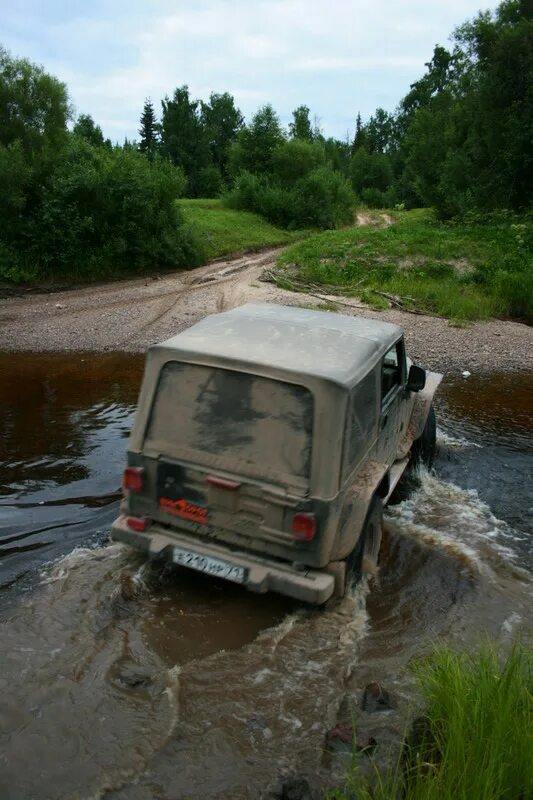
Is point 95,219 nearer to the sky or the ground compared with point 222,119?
nearer to the ground

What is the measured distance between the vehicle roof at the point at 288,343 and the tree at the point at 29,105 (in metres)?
15.6

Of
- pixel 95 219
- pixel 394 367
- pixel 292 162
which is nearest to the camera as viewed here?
pixel 394 367

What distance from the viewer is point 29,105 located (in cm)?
1839

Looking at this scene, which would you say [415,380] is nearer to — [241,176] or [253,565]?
[253,565]

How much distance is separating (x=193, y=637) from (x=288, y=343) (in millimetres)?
2265

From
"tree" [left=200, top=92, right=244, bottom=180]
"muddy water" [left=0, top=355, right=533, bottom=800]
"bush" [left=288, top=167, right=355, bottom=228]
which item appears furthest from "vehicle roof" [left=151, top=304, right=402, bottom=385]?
"tree" [left=200, top=92, right=244, bottom=180]

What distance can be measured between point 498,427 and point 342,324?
5109 mm

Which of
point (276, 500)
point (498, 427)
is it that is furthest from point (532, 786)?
point (498, 427)

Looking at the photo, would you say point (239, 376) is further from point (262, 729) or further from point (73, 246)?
point (73, 246)

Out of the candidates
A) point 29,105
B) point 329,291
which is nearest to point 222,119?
point 29,105

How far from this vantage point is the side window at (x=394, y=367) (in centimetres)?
593

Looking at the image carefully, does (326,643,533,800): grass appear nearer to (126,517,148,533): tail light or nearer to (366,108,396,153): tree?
(126,517,148,533): tail light

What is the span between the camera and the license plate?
457 centimetres

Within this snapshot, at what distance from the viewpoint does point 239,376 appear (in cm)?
453
